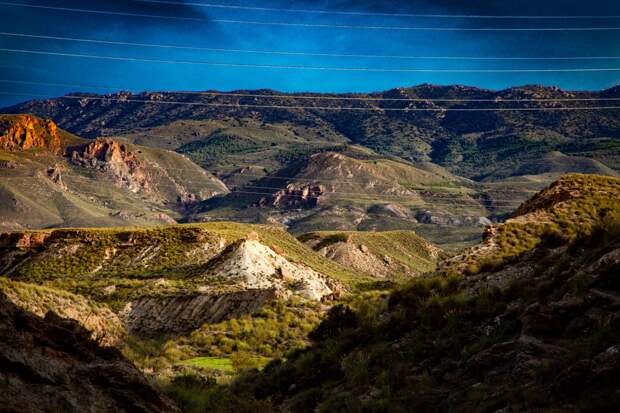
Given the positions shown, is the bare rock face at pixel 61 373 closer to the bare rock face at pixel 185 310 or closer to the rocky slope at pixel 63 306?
the rocky slope at pixel 63 306

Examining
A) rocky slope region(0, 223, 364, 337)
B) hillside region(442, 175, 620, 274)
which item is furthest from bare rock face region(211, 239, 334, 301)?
hillside region(442, 175, 620, 274)

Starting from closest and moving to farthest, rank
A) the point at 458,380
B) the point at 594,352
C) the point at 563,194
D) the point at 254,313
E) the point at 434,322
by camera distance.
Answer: the point at 594,352 < the point at 458,380 < the point at 434,322 < the point at 563,194 < the point at 254,313

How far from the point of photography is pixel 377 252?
15162 cm

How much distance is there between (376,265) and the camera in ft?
475

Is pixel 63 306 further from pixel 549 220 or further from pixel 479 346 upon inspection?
pixel 549 220

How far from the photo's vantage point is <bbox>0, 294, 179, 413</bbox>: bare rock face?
8.22 metres

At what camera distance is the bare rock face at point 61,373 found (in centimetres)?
822

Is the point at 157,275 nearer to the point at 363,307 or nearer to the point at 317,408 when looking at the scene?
the point at 363,307

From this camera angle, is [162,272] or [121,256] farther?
[121,256]

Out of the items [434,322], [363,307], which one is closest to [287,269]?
[363,307]

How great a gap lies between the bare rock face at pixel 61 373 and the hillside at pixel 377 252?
123081 millimetres

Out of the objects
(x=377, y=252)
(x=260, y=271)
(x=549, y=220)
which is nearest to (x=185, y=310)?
(x=260, y=271)

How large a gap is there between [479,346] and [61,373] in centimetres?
977

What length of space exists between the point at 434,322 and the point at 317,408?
4611 millimetres
